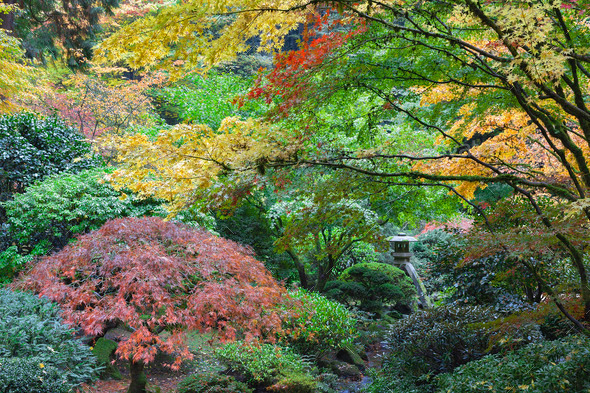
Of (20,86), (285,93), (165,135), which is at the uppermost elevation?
(20,86)

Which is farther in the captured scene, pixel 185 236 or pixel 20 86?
pixel 20 86

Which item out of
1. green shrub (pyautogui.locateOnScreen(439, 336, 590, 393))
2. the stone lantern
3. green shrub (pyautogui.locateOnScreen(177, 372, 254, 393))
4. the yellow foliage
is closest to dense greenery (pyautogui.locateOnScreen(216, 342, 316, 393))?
green shrub (pyautogui.locateOnScreen(177, 372, 254, 393))

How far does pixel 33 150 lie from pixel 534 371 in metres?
8.83

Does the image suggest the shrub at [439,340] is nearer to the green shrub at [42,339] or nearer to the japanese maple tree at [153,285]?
the japanese maple tree at [153,285]

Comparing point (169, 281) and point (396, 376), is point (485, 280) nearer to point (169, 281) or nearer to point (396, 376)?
point (396, 376)

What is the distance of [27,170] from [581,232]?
8.90 meters

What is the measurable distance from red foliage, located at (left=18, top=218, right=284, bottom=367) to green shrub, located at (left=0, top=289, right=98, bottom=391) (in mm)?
163

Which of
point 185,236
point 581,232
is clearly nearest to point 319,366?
point 185,236

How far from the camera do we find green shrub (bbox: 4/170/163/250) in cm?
662

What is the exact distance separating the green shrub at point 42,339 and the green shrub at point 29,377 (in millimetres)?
35

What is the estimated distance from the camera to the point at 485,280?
221 inches

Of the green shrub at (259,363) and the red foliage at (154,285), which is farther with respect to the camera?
the green shrub at (259,363)

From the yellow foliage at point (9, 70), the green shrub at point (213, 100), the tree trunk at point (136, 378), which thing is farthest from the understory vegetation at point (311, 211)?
the green shrub at point (213, 100)

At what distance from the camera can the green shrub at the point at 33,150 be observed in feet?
25.0
